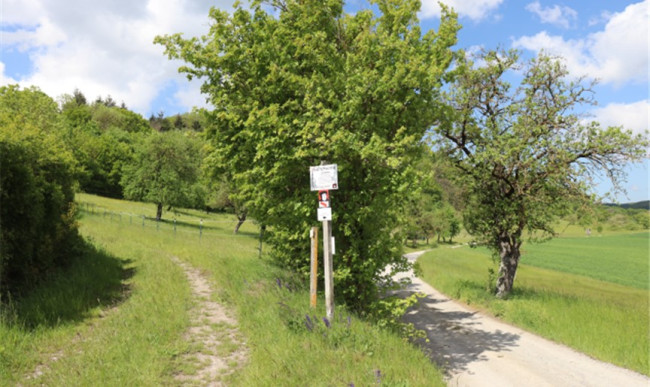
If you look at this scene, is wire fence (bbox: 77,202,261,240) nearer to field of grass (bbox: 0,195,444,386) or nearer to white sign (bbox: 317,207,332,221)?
field of grass (bbox: 0,195,444,386)

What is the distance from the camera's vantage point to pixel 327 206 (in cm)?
686

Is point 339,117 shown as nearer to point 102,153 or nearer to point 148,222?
point 148,222

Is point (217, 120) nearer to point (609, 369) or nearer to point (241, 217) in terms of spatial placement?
point (609, 369)

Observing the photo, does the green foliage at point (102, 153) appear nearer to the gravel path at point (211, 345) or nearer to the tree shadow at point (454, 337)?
the gravel path at point (211, 345)

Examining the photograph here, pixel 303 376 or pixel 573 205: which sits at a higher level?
pixel 573 205

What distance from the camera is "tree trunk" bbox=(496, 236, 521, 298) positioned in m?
13.8

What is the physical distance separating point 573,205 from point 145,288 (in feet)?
45.1

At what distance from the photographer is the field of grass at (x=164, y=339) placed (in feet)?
16.6

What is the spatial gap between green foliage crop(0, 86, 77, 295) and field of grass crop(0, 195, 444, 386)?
2.28 feet

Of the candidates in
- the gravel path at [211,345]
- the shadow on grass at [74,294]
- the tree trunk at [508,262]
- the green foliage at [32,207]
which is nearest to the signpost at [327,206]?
the gravel path at [211,345]

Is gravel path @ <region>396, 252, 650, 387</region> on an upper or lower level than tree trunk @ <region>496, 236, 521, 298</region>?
lower

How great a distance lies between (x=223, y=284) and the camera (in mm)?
10648

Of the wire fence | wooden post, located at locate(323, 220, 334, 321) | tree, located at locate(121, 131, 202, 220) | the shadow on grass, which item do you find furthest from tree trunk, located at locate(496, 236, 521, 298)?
tree, located at locate(121, 131, 202, 220)

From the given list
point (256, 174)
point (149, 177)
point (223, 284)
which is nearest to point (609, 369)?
point (256, 174)
